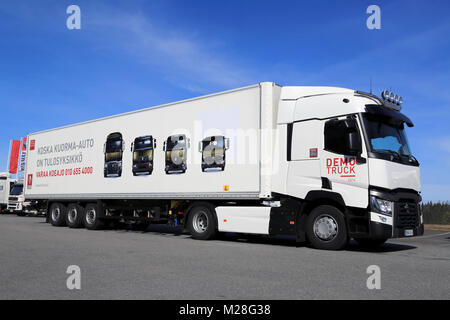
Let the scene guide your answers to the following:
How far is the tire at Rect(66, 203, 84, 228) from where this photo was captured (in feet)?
53.5

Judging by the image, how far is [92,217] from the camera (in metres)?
15.8

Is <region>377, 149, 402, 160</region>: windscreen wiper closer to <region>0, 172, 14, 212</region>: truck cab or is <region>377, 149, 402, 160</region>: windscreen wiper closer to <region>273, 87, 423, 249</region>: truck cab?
<region>273, 87, 423, 249</region>: truck cab

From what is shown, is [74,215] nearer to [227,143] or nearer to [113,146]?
[113,146]

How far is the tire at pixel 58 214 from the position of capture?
17.1 meters

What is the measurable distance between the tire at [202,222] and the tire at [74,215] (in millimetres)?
5852

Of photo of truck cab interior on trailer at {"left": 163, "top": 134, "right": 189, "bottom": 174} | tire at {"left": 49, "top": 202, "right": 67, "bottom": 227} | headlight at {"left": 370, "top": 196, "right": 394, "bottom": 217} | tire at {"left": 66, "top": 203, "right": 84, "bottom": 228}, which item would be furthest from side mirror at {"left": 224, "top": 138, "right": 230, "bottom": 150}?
tire at {"left": 49, "top": 202, "right": 67, "bottom": 227}

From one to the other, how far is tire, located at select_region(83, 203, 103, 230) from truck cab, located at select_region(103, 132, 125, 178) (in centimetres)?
144

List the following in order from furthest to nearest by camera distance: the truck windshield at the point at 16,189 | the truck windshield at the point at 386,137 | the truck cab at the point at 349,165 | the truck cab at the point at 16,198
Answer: the truck windshield at the point at 16,189 < the truck cab at the point at 16,198 < the truck windshield at the point at 386,137 < the truck cab at the point at 349,165

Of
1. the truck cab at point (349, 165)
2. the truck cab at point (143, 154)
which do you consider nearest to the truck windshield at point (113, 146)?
the truck cab at point (143, 154)

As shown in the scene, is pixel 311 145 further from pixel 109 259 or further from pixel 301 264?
pixel 109 259

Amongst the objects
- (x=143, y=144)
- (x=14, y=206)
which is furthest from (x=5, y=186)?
(x=143, y=144)

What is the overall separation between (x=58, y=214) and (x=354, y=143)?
12612 millimetres

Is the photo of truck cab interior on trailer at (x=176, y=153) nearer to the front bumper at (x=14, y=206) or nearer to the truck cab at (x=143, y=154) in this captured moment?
the truck cab at (x=143, y=154)

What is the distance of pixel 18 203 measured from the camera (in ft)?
94.7
